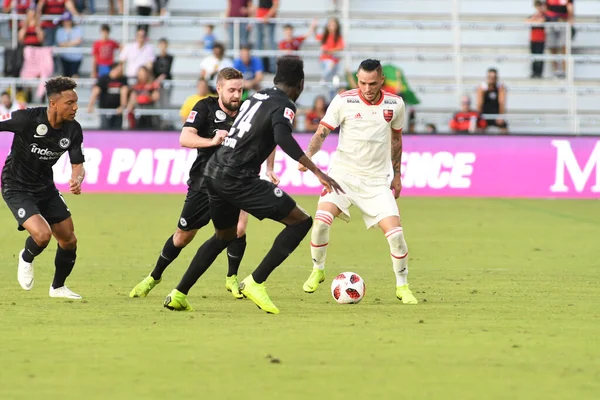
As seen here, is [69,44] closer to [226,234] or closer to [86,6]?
[86,6]

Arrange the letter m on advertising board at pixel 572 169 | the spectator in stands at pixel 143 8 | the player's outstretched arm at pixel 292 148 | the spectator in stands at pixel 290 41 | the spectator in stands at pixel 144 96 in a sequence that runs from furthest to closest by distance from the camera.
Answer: the spectator in stands at pixel 143 8, the spectator in stands at pixel 290 41, the spectator in stands at pixel 144 96, the letter m on advertising board at pixel 572 169, the player's outstretched arm at pixel 292 148

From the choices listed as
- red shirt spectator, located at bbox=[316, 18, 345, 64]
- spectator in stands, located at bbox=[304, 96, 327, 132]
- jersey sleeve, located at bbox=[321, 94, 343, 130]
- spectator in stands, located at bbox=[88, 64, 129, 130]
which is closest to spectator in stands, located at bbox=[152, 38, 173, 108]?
spectator in stands, located at bbox=[88, 64, 129, 130]

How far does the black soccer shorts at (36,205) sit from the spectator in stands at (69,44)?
17.6 m

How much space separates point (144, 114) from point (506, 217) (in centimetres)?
963

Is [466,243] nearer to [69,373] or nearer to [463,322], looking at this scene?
[463,322]

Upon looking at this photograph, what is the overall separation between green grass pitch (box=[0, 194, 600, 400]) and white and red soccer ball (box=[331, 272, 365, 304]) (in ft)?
0.39

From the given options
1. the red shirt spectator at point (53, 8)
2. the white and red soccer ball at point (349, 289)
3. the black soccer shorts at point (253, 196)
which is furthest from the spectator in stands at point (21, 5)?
the black soccer shorts at point (253, 196)

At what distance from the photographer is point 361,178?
1012cm

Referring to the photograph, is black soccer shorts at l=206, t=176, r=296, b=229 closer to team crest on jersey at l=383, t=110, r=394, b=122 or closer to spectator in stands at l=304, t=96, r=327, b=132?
team crest on jersey at l=383, t=110, r=394, b=122

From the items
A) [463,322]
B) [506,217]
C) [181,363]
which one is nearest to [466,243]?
[506,217]

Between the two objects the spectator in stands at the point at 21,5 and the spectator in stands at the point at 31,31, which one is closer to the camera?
the spectator in stands at the point at 31,31

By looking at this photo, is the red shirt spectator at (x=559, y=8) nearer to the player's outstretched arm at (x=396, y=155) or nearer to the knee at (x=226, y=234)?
the player's outstretched arm at (x=396, y=155)

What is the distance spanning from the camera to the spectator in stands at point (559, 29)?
27750 mm

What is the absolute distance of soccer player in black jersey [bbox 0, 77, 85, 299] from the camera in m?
9.54
